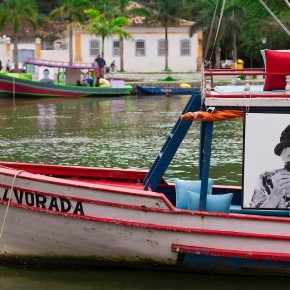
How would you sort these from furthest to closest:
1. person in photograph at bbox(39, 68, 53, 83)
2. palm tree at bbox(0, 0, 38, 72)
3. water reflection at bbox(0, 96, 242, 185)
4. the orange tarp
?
palm tree at bbox(0, 0, 38, 72)
person in photograph at bbox(39, 68, 53, 83)
water reflection at bbox(0, 96, 242, 185)
the orange tarp

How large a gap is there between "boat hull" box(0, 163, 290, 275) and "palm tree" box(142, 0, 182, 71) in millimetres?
48574

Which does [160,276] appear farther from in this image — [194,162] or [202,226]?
[194,162]

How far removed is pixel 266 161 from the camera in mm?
8266

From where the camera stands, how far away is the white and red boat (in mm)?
8156

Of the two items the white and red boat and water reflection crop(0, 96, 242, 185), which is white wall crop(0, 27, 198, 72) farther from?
the white and red boat

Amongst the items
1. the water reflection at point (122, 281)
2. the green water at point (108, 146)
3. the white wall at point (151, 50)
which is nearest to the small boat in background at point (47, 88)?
the green water at point (108, 146)

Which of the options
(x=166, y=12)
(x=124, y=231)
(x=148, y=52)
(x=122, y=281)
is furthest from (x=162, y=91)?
(x=124, y=231)

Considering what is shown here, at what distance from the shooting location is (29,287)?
28.2ft

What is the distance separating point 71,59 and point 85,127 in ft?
98.7

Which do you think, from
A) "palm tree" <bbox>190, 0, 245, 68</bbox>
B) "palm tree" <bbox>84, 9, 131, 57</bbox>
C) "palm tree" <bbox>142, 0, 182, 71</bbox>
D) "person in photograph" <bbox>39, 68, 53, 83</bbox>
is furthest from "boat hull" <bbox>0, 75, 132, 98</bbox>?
"palm tree" <bbox>142, 0, 182, 71</bbox>

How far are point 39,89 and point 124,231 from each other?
1355 inches

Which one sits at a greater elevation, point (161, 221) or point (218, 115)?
point (218, 115)

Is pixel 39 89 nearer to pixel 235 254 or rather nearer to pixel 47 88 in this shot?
pixel 47 88

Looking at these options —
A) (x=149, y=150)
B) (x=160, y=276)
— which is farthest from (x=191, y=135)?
(x=160, y=276)
